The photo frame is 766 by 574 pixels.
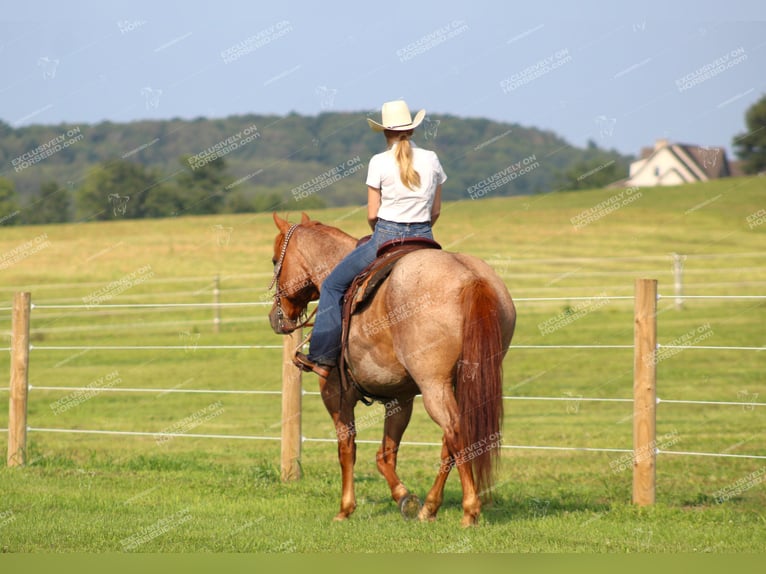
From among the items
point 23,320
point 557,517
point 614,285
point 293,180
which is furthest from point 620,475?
point 293,180

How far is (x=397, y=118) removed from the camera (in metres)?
7.01

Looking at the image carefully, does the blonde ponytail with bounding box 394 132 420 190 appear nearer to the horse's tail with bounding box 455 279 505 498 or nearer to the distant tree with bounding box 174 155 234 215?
the horse's tail with bounding box 455 279 505 498

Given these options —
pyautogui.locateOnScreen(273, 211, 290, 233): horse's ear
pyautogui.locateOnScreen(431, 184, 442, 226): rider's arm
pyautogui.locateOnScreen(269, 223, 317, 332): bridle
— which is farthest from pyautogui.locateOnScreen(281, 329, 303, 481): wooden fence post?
pyautogui.locateOnScreen(431, 184, 442, 226): rider's arm

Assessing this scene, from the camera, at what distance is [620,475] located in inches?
399

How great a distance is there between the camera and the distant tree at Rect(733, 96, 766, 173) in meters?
78.0

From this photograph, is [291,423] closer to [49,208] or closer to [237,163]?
[49,208]

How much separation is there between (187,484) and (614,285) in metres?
22.4

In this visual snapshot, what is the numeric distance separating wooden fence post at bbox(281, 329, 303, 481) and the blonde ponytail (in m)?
3.11

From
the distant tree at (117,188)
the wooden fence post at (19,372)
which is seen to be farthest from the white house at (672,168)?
the wooden fence post at (19,372)

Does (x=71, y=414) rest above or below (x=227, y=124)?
below

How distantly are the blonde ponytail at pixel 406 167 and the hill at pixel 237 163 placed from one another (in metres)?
55.7

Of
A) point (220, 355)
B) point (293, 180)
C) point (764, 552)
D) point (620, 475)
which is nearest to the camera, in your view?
point (764, 552)

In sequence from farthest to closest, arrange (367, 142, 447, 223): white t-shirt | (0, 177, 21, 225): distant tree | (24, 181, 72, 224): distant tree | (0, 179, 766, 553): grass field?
(24, 181, 72, 224): distant tree < (0, 177, 21, 225): distant tree < (367, 142, 447, 223): white t-shirt < (0, 179, 766, 553): grass field

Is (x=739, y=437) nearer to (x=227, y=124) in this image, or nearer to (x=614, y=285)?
(x=614, y=285)
